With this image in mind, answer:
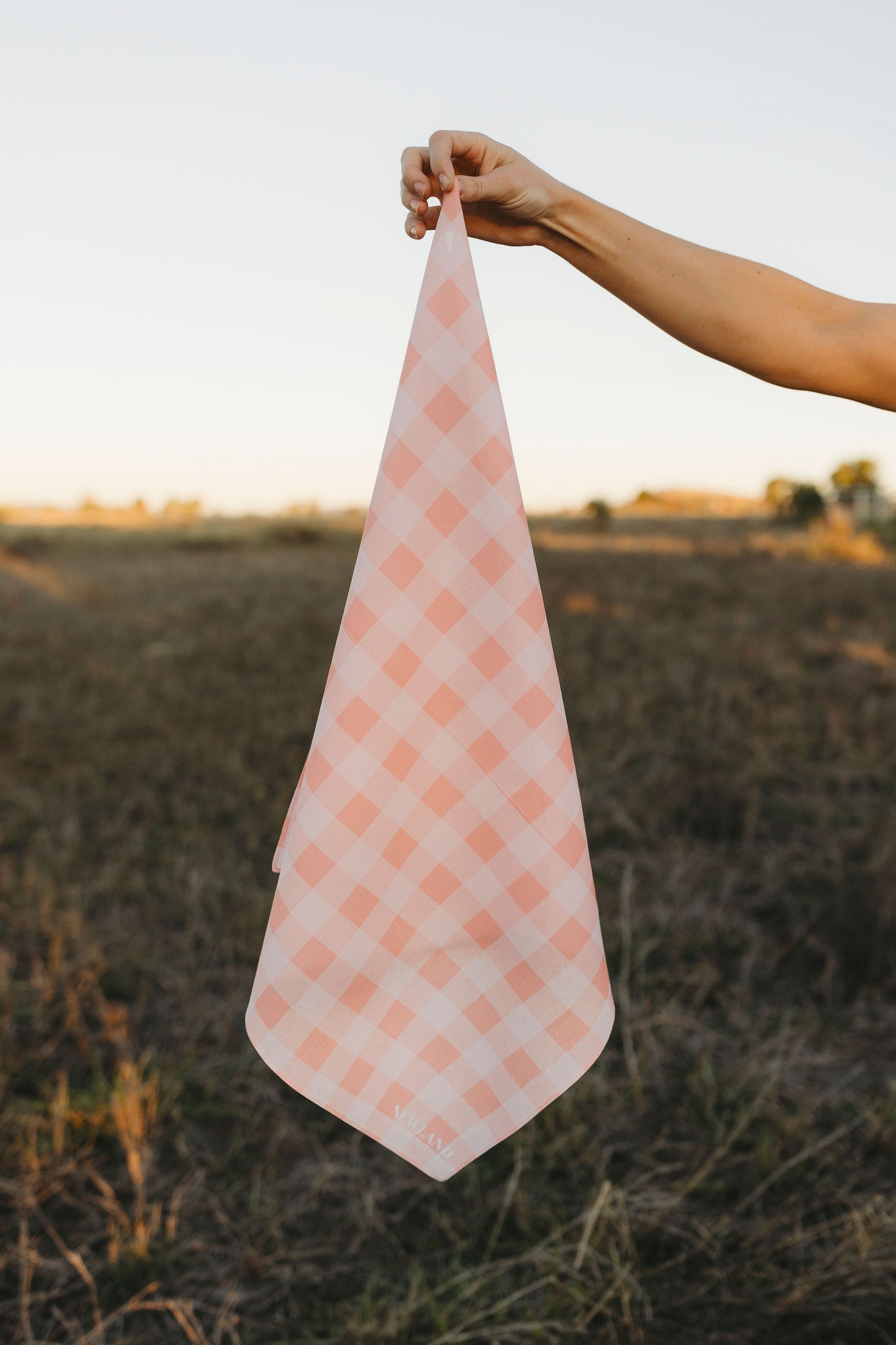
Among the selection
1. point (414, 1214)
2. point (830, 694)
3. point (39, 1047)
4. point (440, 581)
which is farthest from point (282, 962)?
point (830, 694)

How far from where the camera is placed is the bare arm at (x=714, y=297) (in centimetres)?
114

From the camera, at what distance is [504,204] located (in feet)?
3.63

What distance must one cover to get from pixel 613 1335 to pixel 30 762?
4.00 metres

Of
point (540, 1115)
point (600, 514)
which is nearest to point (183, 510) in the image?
point (600, 514)

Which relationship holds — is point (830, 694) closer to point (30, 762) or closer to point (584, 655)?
point (584, 655)

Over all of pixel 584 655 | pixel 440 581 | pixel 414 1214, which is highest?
pixel 440 581

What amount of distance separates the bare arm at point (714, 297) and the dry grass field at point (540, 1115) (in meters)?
1.49

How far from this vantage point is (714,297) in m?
1.17

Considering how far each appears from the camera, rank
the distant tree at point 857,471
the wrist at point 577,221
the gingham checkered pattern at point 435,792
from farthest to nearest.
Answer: the distant tree at point 857,471 < the wrist at point 577,221 < the gingham checkered pattern at point 435,792

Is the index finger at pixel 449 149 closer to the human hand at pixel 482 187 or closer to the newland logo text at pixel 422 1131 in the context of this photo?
the human hand at pixel 482 187

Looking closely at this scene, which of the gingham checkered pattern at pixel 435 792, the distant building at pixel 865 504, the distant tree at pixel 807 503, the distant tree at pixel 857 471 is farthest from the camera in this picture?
the distant tree at pixel 857 471

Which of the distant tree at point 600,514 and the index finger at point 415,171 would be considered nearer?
the index finger at point 415,171

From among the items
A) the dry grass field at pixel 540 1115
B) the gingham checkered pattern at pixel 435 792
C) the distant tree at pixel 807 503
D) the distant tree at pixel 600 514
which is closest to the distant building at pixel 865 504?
the distant tree at pixel 807 503

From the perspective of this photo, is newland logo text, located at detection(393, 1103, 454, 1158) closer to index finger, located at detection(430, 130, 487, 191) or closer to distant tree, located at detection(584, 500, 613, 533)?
index finger, located at detection(430, 130, 487, 191)
